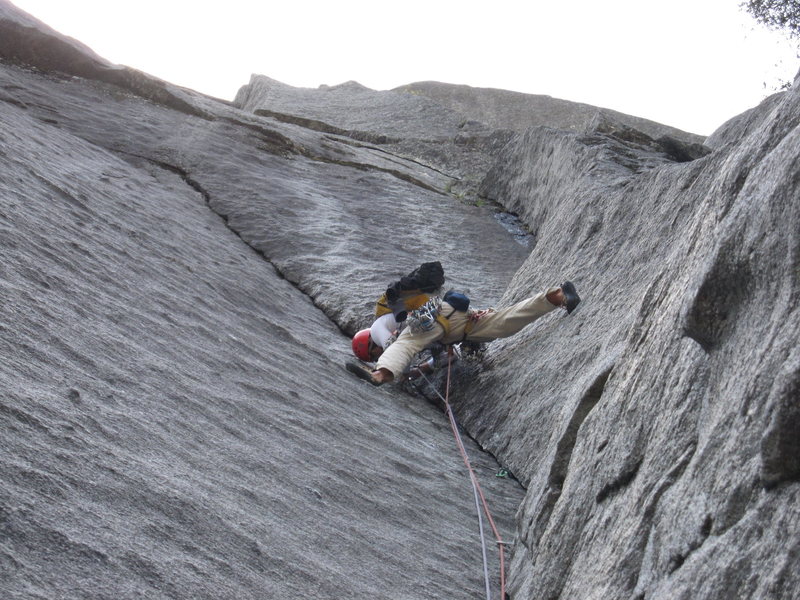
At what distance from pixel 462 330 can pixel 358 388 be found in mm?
1572

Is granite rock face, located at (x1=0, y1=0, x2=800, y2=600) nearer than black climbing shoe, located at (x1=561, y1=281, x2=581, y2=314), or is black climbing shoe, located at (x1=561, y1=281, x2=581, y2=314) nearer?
granite rock face, located at (x1=0, y1=0, x2=800, y2=600)

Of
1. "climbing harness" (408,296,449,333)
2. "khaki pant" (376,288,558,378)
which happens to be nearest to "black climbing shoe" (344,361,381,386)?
"khaki pant" (376,288,558,378)

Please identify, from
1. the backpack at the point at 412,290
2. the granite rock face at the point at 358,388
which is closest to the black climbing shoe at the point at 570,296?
the granite rock face at the point at 358,388

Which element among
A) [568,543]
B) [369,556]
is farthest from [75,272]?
[568,543]

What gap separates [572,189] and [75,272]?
7.39 meters

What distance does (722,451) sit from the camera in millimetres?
3338

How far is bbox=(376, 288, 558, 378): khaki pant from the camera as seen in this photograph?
8.98 meters

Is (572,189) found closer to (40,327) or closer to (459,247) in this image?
(459,247)

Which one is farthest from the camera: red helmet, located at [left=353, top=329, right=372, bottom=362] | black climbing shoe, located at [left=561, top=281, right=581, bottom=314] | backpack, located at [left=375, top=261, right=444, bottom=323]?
red helmet, located at [left=353, top=329, right=372, bottom=362]

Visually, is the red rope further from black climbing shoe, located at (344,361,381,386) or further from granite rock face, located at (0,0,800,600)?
black climbing shoe, located at (344,361,381,386)

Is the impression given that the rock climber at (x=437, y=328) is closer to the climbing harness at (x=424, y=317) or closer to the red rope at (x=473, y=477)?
the climbing harness at (x=424, y=317)

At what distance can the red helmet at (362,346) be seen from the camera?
9680 millimetres

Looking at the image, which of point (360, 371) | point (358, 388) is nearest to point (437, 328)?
point (360, 371)

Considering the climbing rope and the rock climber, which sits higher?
the rock climber
